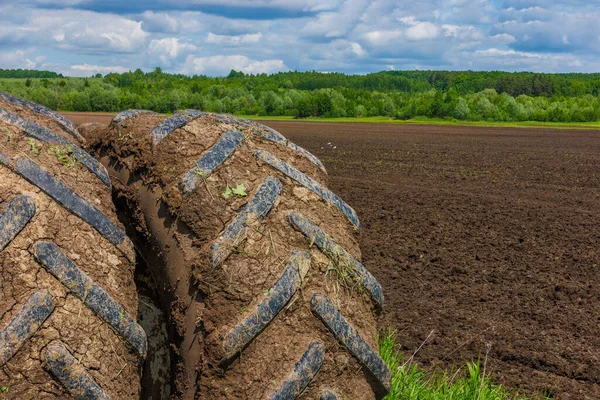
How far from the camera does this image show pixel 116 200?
7.86 ft

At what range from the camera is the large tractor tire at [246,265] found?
207 centimetres

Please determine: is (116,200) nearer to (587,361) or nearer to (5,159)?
(5,159)

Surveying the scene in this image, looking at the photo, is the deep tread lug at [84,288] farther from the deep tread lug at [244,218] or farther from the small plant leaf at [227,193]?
the small plant leaf at [227,193]

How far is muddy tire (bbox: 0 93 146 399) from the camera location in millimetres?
1814

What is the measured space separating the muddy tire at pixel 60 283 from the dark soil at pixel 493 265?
2678 millimetres

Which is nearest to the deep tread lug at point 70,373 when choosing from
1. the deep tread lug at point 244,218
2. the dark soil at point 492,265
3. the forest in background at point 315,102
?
the deep tread lug at point 244,218

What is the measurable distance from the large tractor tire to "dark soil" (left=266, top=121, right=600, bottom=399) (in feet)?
6.95

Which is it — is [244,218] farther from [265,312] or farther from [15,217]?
[15,217]

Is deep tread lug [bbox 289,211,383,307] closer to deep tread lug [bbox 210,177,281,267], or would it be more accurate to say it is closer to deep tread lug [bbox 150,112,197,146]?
deep tread lug [bbox 210,177,281,267]

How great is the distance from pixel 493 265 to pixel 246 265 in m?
6.54

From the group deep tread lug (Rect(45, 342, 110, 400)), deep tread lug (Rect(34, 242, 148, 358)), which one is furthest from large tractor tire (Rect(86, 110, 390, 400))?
deep tread lug (Rect(45, 342, 110, 400))

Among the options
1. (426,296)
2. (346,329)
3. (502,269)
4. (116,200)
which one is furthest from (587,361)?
(116,200)

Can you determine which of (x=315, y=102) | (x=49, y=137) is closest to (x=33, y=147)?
(x=49, y=137)

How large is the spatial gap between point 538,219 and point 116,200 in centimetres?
958
